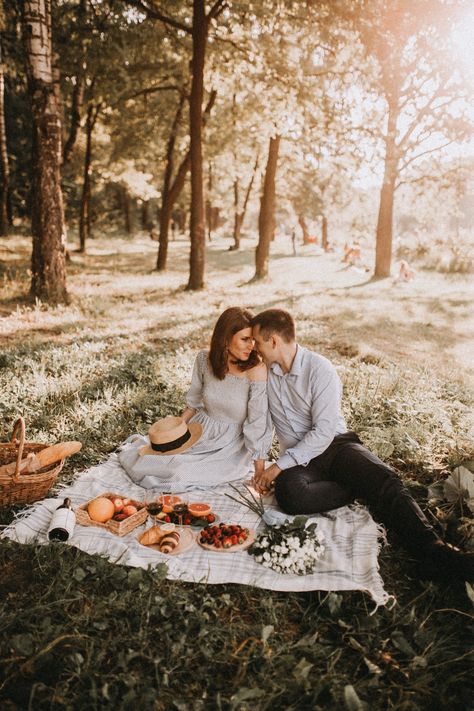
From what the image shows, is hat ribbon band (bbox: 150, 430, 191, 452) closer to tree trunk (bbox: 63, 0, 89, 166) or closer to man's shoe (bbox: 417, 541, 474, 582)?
man's shoe (bbox: 417, 541, 474, 582)

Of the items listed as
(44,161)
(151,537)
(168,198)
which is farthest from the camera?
(168,198)

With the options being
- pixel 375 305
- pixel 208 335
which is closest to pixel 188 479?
pixel 208 335

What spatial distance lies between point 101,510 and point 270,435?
1.67 metres

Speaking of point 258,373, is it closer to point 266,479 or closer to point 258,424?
point 258,424

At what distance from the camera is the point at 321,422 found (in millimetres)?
4102

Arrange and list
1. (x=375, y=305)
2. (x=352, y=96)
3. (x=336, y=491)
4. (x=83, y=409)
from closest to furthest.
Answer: (x=336, y=491), (x=83, y=409), (x=352, y=96), (x=375, y=305)

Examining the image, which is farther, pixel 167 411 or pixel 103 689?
pixel 167 411

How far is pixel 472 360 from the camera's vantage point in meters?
9.02

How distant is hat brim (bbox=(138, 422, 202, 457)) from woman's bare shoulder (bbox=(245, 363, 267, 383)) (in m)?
0.82

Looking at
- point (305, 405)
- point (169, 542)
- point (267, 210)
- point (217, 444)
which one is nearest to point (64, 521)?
point (169, 542)

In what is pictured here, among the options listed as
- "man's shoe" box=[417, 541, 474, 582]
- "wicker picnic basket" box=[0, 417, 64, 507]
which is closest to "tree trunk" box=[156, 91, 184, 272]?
"wicker picnic basket" box=[0, 417, 64, 507]

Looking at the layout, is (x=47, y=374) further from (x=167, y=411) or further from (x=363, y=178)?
Result: (x=363, y=178)

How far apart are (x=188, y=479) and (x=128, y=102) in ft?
52.7

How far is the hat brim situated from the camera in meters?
4.66
